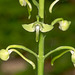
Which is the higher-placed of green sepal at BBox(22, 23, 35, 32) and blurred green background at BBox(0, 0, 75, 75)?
blurred green background at BBox(0, 0, 75, 75)

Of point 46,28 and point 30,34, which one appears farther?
point 30,34

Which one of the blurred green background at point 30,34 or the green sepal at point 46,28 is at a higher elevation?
the blurred green background at point 30,34

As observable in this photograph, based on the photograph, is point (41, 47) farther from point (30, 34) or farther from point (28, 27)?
point (30, 34)

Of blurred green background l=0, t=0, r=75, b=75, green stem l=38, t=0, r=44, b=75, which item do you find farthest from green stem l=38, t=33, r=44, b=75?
blurred green background l=0, t=0, r=75, b=75

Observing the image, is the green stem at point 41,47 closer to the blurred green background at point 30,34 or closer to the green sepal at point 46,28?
the green sepal at point 46,28

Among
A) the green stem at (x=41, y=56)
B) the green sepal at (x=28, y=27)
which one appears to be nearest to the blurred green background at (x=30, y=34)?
the green stem at (x=41, y=56)

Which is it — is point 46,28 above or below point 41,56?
above

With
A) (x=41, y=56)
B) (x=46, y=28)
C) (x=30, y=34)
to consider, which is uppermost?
(x=30, y=34)

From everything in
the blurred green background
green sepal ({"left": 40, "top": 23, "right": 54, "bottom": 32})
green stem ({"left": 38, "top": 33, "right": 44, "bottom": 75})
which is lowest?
green stem ({"left": 38, "top": 33, "right": 44, "bottom": 75})

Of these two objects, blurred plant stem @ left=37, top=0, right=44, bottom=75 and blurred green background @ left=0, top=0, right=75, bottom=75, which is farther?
blurred green background @ left=0, top=0, right=75, bottom=75

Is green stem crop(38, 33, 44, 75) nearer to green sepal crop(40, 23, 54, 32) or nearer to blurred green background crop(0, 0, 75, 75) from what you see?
green sepal crop(40, 23, 54, 32)

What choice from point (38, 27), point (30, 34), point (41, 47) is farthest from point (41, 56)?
point (30, 34)

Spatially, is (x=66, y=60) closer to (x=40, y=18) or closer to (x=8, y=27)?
(x=8, y=27)
